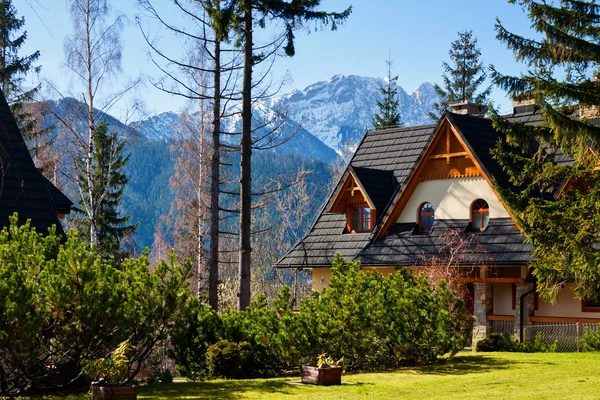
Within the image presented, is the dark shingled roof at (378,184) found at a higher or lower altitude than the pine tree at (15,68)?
lower

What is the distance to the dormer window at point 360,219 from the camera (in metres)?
30.3

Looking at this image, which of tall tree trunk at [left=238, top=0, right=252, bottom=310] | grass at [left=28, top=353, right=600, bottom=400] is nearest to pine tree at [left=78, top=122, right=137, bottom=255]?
tall tree trunk at [left=238, top=0, right=252, bottom=310]

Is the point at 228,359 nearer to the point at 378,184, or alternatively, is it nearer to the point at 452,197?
the point at 452,197

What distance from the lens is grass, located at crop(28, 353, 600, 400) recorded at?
13.9 metres

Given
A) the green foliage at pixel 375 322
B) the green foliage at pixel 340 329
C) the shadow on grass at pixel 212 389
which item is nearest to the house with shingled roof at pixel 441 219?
the green foliage at pixel 375 322

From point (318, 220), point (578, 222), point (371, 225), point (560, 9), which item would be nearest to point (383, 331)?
point (578, 222)

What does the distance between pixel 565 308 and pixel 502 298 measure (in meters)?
2.01

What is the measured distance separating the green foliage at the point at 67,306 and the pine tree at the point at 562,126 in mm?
8252

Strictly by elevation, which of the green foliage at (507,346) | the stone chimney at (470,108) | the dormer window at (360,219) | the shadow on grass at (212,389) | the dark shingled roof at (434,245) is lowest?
the shadow on grass at (212,389)

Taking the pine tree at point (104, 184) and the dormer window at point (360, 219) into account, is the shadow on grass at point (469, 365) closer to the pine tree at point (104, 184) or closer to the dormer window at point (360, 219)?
the dormer window at point (360, 219)

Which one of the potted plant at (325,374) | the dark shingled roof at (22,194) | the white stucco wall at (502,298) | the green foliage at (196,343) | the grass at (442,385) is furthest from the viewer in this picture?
the white stucco wall at (502,298)

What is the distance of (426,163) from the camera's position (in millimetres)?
28672

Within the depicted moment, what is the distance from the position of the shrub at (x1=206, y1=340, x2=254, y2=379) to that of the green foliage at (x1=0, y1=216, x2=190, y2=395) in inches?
108

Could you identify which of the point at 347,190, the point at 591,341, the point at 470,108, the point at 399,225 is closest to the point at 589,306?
the point at 591,341
